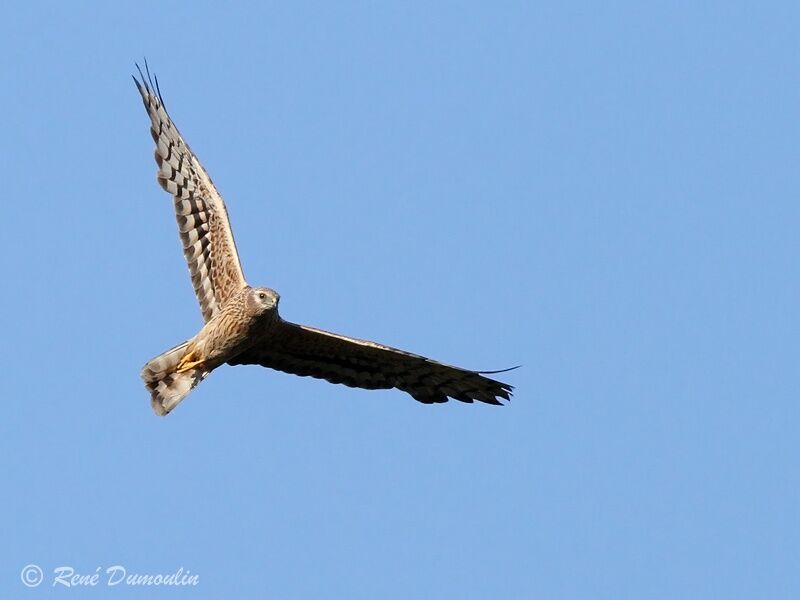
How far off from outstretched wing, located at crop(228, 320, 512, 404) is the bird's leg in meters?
0.45

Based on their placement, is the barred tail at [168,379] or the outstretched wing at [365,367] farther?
the outstretched wing at [365,367]

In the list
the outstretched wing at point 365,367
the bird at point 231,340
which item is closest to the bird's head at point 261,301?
the bird at point 231,340

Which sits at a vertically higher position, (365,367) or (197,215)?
(197,215)

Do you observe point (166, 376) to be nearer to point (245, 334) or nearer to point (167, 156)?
point (245, 334)

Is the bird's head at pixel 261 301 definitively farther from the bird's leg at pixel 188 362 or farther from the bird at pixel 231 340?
the bird's leg at pixel 188 362

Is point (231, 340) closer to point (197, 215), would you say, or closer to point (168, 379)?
point (168, 379)

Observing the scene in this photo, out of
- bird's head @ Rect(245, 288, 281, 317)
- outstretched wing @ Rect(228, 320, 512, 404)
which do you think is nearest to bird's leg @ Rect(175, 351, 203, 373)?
outstretched wing @ Rect(228, 320, 512, 404)

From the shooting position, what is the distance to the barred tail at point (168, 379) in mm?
11086

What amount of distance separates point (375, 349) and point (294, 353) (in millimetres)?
793

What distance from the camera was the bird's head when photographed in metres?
10.8

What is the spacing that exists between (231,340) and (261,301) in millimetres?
474

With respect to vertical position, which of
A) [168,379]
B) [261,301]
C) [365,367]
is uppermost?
[365,367]

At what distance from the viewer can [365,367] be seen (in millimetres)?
11734

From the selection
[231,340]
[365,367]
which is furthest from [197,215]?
[365,367]
